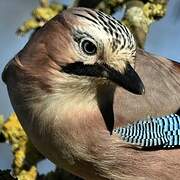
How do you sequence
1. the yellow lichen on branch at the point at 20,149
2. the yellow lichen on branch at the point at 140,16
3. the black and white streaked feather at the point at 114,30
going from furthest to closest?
the yellow lichen on branch at the point at 140,16 < the yellow lichen on branch at the point at 20,149 < the black and white streaked feather at the point at 114,30

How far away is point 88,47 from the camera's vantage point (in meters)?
4.51

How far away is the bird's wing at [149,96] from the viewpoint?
5.08 meters

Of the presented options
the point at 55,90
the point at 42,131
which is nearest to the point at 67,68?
the point at 55,90

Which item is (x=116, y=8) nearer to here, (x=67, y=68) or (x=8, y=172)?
(x=67, y=68)

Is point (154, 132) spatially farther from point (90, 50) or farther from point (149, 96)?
point (90, 50)

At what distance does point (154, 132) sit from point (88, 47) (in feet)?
3.02

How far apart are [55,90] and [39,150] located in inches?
19.5

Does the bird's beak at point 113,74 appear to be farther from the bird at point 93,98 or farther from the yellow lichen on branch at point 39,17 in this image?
the yellow lichen on branch at point 39,17

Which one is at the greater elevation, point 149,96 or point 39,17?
point 39,17

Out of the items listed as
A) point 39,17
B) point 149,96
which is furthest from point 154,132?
point 39,17

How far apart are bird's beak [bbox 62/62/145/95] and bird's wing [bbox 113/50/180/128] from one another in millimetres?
480

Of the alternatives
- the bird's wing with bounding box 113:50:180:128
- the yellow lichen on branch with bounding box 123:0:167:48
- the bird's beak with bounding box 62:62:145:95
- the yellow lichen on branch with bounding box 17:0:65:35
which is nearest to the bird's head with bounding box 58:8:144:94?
the bird's beak with bounding box 62:62:145:95

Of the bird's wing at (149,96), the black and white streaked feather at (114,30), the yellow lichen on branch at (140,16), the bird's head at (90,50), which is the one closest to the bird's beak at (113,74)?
the bird's head at (90,50)

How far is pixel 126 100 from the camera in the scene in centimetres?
511
